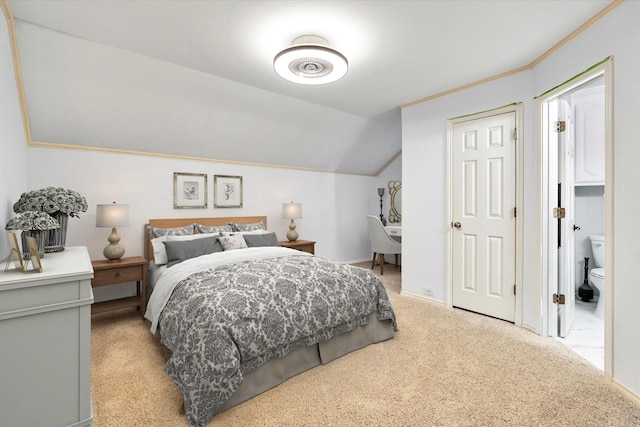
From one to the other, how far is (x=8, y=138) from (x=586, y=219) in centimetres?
553

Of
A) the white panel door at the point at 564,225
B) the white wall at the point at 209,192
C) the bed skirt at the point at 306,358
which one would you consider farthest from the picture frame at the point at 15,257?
the white panel door at the point at 564,225

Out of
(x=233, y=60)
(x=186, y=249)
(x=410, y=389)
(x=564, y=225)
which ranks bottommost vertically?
(x=410, y=389)

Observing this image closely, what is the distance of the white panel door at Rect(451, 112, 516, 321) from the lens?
2.91m

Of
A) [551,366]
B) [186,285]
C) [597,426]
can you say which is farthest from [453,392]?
[186,285]

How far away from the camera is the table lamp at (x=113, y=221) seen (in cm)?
293

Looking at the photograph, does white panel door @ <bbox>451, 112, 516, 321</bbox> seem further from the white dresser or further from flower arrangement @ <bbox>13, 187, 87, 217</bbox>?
flower arrangement @ <bbox>13, 187, 87, 217</bbox>

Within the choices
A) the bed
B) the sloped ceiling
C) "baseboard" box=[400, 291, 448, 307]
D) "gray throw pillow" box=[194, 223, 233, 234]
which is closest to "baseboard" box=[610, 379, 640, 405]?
the bed

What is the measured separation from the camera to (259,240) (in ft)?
11.6

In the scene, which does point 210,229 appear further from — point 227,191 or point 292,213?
point 292,213

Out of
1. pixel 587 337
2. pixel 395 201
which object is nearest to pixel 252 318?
pixel 587 337

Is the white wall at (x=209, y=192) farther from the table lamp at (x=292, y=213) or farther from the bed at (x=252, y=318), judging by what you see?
the bed at (x=252, y=318)

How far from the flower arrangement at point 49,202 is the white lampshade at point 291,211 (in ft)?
8.36

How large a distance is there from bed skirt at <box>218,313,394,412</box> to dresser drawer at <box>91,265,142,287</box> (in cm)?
190

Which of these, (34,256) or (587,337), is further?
(587,337)
